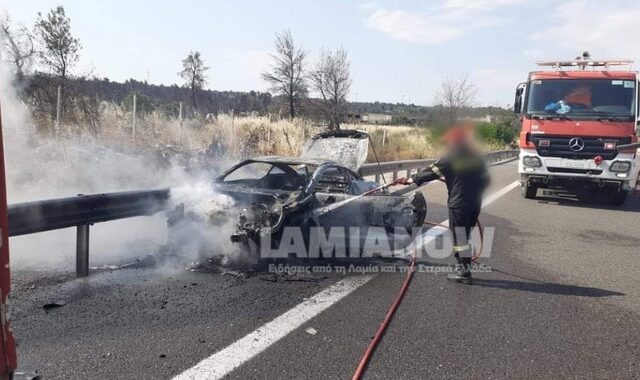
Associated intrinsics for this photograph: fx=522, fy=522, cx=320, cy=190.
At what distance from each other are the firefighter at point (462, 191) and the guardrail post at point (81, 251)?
3.86 meters

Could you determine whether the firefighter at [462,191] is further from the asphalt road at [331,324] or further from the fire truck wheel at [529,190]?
the fire truck wheel at [529,190]

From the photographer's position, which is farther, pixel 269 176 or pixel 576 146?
pixel 576 146

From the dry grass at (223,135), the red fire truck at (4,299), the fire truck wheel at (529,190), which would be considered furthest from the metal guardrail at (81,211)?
the fire truck wheel at (529,190)

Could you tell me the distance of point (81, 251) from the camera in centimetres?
544

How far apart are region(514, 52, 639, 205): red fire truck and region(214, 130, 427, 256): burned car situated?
222 inches

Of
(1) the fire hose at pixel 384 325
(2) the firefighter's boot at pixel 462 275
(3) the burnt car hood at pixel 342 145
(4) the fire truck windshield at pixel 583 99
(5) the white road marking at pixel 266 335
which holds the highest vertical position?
(4) the fire truck windshield at pixel 583 99

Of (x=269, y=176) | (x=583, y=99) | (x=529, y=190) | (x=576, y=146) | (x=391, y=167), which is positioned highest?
(x=583, y=99)

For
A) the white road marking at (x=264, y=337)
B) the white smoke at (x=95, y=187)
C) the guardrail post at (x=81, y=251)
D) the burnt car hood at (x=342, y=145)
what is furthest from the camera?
the burnt car hood at (x=342, y=145)

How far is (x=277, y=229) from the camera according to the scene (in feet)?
19.0

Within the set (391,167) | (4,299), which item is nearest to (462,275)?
(4,299)

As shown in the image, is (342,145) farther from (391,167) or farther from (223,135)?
(223,135)

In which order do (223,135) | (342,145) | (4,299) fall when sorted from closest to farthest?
(4,299) → (342,145) → (223,135)

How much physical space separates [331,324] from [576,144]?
9569mm

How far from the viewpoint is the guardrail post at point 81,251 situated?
543 centimetres
